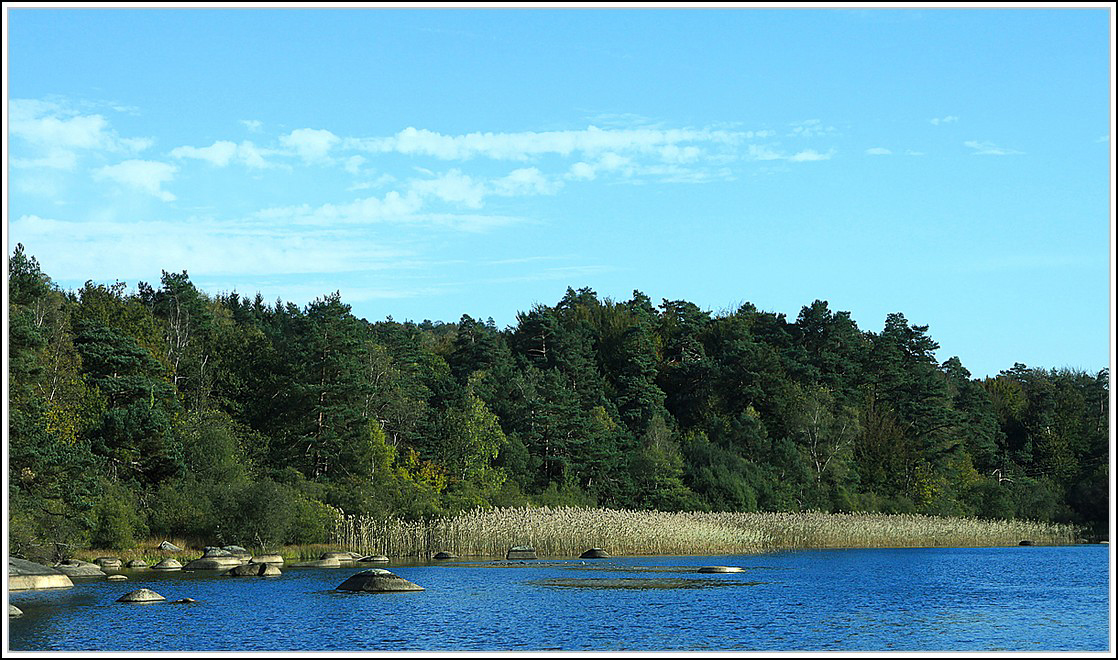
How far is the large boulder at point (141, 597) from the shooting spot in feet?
99.9

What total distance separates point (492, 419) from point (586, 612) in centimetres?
4304

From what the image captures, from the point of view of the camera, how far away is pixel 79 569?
132 ft

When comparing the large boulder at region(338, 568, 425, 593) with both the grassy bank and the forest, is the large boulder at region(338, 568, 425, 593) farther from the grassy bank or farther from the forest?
the grassy bank

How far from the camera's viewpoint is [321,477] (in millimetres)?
62375

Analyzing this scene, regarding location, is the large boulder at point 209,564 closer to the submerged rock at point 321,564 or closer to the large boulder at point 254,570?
the large boulder at point 254,570

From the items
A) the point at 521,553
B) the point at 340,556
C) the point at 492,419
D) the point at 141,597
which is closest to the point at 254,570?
the point at 340,556

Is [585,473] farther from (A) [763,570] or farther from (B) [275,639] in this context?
(B) [275,639]

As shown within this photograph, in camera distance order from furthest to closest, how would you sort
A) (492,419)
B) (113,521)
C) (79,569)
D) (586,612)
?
(492,419)
(113,521)
(79,569)
(586,612)

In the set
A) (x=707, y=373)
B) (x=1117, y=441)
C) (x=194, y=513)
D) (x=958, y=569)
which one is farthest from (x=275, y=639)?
(x=707, y=373)

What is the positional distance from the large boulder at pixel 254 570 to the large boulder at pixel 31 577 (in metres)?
6.36

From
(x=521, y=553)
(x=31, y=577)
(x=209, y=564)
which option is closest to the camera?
(x=31, y=577)

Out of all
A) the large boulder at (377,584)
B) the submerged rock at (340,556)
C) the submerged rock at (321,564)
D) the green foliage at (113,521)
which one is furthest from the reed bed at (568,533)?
the large boulder at (377,584)

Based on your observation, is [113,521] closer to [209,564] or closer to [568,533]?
[209,564]

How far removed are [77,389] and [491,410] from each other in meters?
32.2
